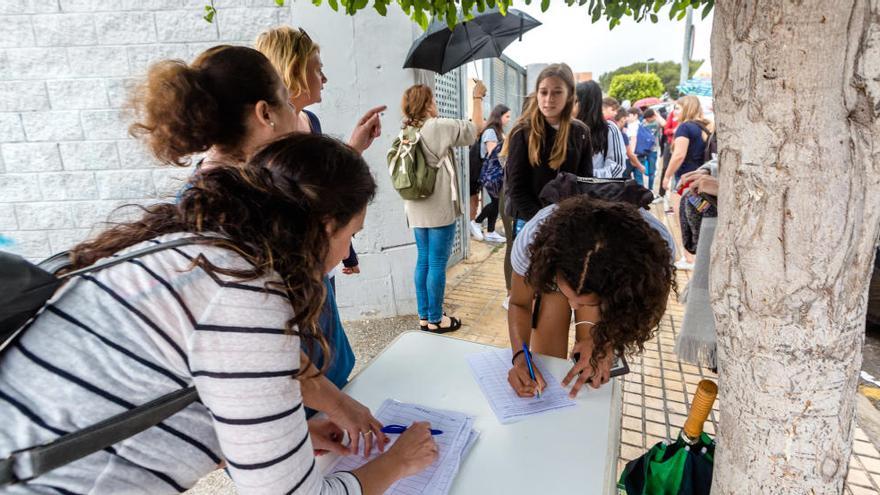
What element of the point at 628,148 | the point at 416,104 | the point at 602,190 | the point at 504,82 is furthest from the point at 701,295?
the point at 504,82

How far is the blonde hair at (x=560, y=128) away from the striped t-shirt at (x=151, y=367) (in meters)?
2.34

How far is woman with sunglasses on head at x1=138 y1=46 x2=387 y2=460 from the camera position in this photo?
1.34 meters

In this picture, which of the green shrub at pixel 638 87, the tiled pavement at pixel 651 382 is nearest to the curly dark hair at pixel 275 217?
the tiled pavement at pixel 651 382

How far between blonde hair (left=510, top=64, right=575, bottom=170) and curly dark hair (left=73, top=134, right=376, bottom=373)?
2108mm

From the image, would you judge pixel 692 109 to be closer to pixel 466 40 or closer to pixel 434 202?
pixel 466 40

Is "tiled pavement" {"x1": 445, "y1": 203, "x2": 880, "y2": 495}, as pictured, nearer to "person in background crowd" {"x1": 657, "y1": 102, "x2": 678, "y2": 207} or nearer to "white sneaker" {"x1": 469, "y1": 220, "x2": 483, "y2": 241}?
"white sneaker" {"x1": 469, "y1": 220, "x2": 483, "y2": 241}

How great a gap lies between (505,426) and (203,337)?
833mm

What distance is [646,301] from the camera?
1.48 metres

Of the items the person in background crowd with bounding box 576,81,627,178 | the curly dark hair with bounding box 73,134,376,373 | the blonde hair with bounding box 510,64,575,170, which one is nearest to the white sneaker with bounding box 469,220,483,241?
the person in background crowd with bounding box 576,81,627,178

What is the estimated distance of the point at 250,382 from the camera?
0.69 m

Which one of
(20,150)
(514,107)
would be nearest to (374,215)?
(20,150)

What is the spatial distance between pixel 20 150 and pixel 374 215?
88.1 inches

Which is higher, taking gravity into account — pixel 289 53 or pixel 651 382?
pixel 289 53

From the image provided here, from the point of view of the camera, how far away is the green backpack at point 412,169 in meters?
3.05
